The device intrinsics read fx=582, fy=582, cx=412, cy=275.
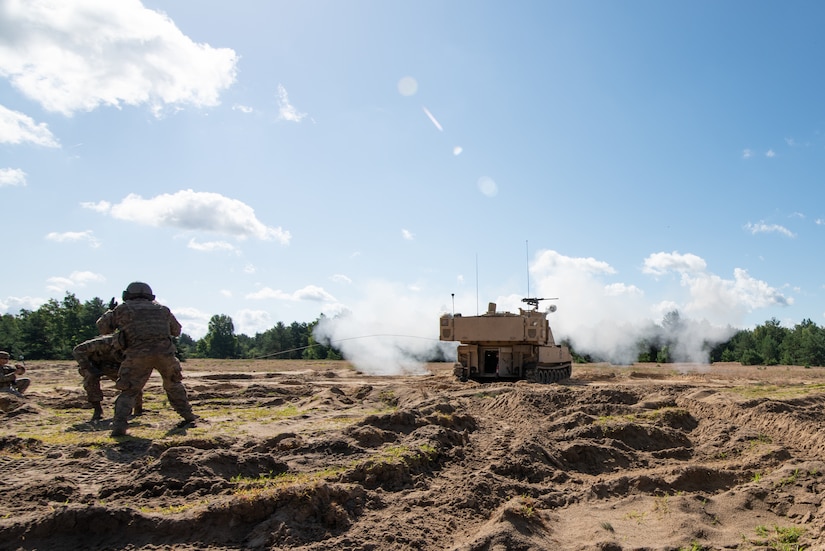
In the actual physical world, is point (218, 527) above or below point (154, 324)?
below

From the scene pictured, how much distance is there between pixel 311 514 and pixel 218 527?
0.75 meters

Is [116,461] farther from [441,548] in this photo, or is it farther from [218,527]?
[441,548]

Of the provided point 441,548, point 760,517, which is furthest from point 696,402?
point 441,548

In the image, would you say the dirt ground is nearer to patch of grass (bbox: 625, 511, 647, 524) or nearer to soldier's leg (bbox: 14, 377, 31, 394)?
patch of grass (bbox: 625, 511, 647, 524)

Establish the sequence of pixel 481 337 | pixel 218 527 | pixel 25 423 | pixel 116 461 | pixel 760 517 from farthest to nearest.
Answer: pixel 481 337 < pixel 25 423 < pixel 116 461 < pixel 760 517 < pixel 218 527

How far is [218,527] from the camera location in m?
4.71

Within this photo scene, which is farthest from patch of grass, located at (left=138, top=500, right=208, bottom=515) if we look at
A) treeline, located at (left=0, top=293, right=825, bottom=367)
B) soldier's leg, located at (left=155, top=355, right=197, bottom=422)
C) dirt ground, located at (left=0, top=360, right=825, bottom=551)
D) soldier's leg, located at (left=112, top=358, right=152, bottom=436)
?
treeline, located at (left=0, top=293, right=825, bottom=367)

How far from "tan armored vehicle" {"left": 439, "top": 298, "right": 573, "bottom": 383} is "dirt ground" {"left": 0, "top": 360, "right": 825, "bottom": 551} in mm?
A: 10759

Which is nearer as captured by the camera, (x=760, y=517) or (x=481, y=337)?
(x=760, y=517)

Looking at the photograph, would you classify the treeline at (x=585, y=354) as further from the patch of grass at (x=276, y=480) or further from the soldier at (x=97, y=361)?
the patch of grass at (x=276, y=480)

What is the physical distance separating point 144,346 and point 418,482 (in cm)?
530

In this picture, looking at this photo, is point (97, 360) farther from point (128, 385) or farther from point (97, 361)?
point (128, 385)

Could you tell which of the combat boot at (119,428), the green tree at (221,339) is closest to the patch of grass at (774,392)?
the combat boot at (119,428)

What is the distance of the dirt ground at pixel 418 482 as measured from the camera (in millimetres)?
4707
